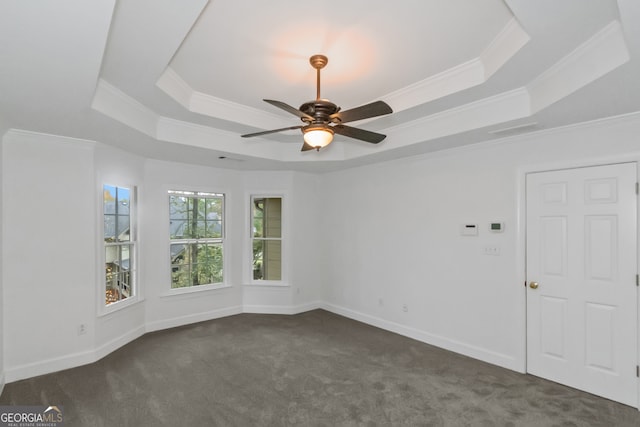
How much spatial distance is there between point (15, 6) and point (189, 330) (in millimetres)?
4243

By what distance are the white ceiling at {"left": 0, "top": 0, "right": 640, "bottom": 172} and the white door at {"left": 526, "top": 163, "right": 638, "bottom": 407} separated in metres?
0.67

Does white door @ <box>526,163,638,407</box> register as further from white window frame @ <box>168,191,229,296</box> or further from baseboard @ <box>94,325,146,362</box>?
baseboard @ <box>94,325,146,362</box>

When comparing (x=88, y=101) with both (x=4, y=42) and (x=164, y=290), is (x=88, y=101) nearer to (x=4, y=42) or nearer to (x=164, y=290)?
(x=4, y=42)

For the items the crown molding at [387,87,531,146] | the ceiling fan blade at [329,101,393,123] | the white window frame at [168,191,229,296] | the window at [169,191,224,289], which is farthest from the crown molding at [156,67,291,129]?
the window at [169,191,224,289]

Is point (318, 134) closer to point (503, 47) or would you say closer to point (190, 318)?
point (503, 47)

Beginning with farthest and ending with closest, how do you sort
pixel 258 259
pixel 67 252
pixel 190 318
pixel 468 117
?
pixel 258 259 → pixel 190 318 → pixel 67 252 → pixel 468 117

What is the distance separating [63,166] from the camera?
3.57 m

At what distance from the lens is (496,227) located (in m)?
3.75

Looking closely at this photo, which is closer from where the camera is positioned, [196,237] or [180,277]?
[180,277]

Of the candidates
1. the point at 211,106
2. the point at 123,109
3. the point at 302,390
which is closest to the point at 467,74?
the point at 211,106

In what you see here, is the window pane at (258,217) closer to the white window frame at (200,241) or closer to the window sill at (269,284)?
the white window frame at (200,241)

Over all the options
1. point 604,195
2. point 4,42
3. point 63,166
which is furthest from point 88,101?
point 604,195

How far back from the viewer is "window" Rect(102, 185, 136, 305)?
408 cm

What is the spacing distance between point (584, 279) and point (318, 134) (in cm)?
282
